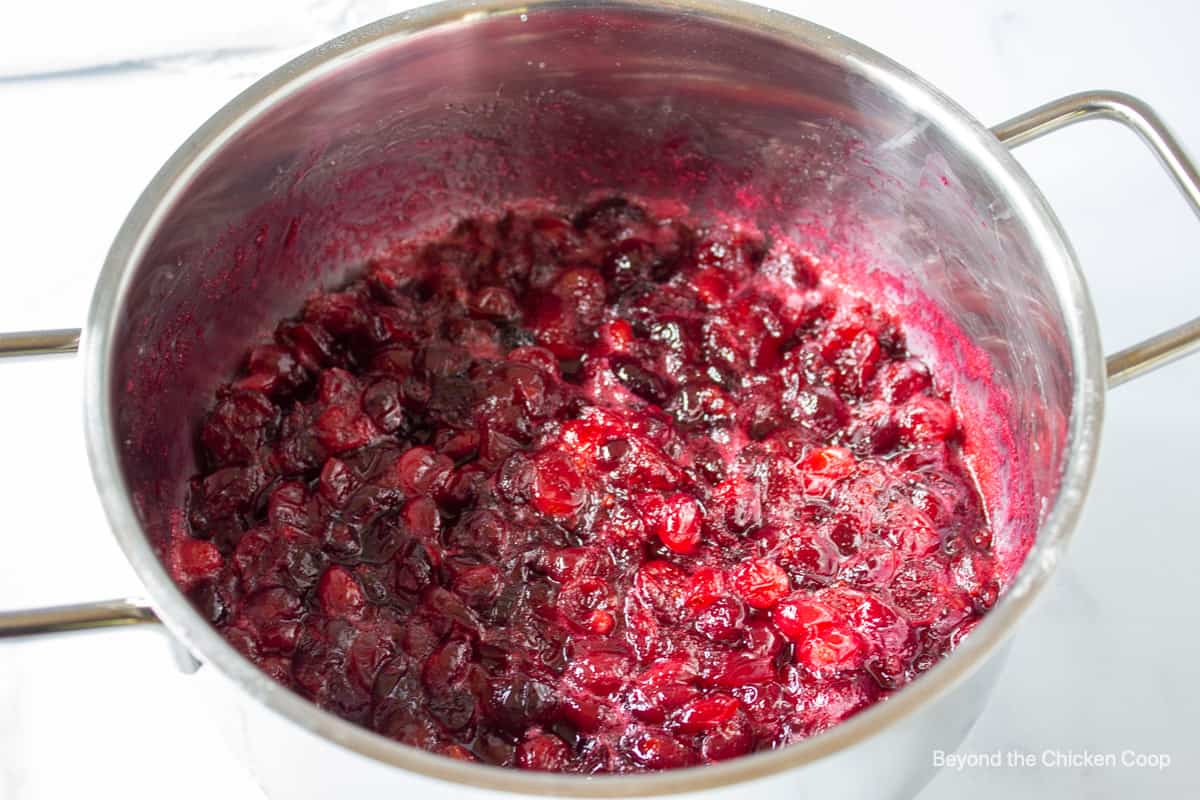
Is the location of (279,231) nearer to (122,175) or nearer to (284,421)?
(284,421)

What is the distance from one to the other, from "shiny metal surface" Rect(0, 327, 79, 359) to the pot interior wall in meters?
0.05

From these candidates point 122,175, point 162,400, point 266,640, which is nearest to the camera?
point 266,640

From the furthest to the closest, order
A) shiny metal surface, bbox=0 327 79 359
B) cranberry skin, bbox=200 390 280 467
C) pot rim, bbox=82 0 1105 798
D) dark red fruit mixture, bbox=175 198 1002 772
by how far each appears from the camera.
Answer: cranberry skin, bbox=200 390 280 467 < dark red fruit mixture, bbox=175 198 1002 772 < shiny metal surface, bbox=0 327 79 359 < pot rim, bbox=82 0 1105 798

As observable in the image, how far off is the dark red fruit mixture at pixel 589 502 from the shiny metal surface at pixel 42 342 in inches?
12.9

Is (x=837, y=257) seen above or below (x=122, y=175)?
above

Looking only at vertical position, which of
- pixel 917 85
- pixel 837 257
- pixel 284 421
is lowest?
pixel 284 421

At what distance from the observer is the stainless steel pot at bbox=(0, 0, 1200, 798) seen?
3.47 ft

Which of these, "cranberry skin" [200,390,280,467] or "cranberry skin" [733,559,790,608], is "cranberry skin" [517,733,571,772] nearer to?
"cranberry skin" [733,559,790,608]

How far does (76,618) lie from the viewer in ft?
3.51

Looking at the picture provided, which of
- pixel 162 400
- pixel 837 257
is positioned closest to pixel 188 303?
pixel 162 400

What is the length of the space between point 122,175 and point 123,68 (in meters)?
0.23

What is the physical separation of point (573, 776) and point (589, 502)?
0.60 metres

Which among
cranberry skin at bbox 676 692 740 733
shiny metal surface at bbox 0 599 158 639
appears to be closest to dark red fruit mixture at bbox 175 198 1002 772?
cranberry skin at bbox 676 692 740 733

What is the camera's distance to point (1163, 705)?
1579mm
